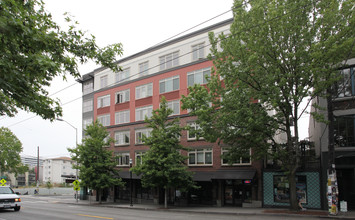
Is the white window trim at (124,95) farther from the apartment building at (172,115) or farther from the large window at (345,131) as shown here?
the large window at (345,131)

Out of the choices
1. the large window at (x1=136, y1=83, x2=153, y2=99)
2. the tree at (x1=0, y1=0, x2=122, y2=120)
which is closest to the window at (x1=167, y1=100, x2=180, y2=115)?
the large window at (x1=136, y1=83, x2=153, y2=99)

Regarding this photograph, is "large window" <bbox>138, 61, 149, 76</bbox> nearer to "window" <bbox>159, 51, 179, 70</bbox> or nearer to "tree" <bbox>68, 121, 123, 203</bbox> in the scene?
"window" <bbox>159, 51, 179, 70</bbox>

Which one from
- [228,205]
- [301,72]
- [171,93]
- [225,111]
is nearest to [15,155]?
[171,93]

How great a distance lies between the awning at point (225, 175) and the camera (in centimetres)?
2561

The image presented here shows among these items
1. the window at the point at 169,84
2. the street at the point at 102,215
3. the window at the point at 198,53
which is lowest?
the street at the point at 102,215

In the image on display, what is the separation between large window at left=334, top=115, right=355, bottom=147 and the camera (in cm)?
2106

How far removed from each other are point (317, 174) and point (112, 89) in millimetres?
26985

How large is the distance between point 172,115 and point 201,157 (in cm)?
574

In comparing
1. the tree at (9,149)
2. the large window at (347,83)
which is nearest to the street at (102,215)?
the large window at (347,83)

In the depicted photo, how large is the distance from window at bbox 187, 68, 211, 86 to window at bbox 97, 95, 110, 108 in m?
14.2

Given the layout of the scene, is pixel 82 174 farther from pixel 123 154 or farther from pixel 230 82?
pixel 230 82

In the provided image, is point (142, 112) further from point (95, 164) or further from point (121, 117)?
point (95, 164)

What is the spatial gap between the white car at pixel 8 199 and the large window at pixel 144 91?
18.1 metres

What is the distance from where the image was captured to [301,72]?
19.2 meters
